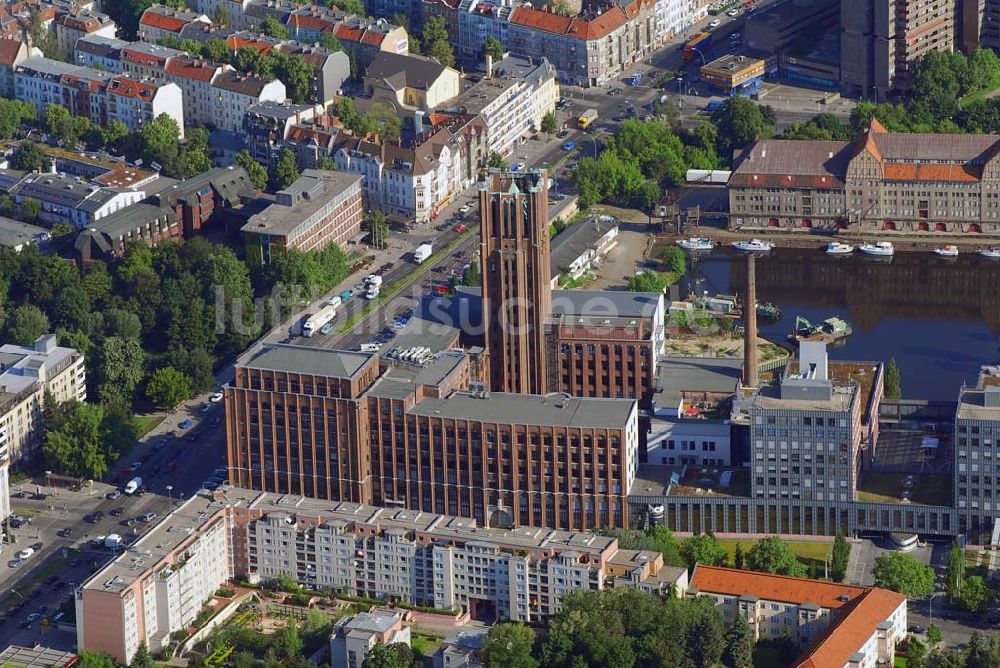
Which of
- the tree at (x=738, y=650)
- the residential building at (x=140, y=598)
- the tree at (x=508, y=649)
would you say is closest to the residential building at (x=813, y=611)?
the tree at (x=738, y=650)

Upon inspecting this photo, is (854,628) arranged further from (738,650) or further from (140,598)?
(140,598)

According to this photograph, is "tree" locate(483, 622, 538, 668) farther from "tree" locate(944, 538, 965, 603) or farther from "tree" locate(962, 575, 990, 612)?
"tree" locate(962, 575, 990, 612)

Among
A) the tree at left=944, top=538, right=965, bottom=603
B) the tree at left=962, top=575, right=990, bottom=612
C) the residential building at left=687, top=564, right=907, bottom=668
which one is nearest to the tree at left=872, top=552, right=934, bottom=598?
the tree at left=944, top=538, right=965, bottom=603

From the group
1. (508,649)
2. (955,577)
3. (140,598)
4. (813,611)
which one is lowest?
(955,577)

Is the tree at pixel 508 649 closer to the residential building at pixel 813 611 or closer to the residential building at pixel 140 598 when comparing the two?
the residential building at pixel 813 611

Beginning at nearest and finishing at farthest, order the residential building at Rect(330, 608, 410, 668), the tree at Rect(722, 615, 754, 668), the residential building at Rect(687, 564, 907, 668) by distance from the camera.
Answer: the residential building at Rect(687, 564, 907, 668) → the tree at Rect(722, 615, 754, 668) → the residential building at Rect(330, 608, 410, 668)

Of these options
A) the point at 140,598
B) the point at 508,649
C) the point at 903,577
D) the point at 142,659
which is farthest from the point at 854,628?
the point at 140,598
